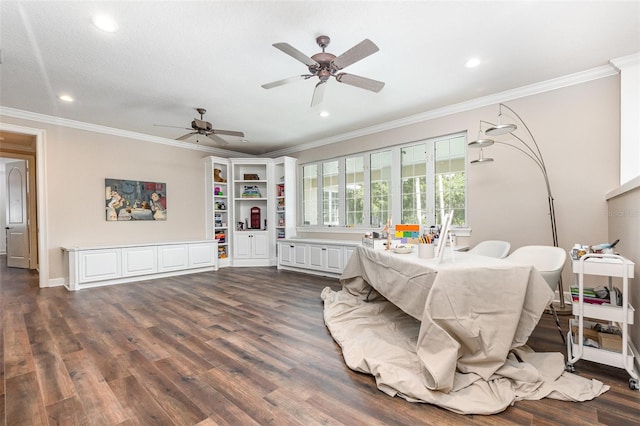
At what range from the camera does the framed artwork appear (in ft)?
18.2

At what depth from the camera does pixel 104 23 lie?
8.20 feet

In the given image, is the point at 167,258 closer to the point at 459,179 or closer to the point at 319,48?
the point at 319,48

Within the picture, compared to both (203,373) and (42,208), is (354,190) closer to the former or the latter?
(203,373)


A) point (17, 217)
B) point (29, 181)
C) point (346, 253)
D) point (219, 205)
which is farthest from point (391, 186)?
point (17, 217)

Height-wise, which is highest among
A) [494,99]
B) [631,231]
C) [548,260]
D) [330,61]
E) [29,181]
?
[494,99]

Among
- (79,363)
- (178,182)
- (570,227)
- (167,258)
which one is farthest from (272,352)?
(178,182)

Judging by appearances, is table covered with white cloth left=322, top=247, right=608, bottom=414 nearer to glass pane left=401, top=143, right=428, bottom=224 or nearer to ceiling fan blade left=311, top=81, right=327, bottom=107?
ceiling fan blade left=311, top=81, right=327, bottom=107

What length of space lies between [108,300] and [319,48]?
14.1 ft

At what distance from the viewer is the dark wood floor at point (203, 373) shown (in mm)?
1665

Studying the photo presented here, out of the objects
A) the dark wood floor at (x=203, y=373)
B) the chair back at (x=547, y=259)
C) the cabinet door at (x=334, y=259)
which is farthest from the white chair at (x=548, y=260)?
the cabinet door at (x=334, y=259)

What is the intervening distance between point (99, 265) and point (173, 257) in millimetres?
1200

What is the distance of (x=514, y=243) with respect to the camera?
13.1ft

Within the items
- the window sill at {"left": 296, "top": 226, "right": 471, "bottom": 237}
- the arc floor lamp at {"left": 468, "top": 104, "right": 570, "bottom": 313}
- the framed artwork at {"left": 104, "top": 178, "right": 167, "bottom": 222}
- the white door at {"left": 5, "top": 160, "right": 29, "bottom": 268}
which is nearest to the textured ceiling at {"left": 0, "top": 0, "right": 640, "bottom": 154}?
the arc floor lamp at {"left": 468, "top": 104, "right": 570, "bottom": 313}

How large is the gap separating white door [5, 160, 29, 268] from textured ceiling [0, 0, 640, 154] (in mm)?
4026
